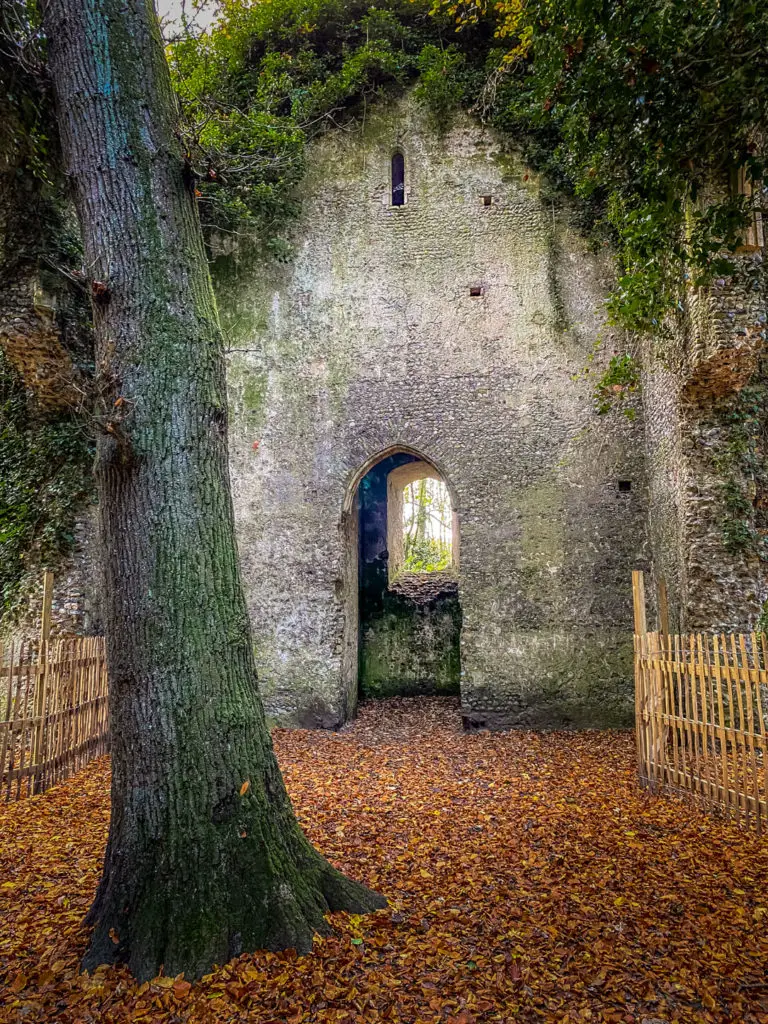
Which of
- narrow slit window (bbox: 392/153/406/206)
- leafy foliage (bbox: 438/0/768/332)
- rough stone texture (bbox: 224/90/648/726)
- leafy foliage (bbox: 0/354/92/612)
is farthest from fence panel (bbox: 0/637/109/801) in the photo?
narrow slit window (bbox: 392/153/406/206)

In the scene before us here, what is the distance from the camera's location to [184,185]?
142 inches

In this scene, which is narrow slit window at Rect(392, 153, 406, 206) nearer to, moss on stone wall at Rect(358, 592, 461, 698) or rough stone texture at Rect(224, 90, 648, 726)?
rough stone texture at Rect(224, 90, 648, 726)

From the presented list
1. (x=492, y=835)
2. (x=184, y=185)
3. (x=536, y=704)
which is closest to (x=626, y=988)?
(x=492, y=835)

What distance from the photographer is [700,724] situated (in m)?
5.23

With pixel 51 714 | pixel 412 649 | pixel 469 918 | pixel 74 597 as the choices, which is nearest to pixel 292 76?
pixel 74 597

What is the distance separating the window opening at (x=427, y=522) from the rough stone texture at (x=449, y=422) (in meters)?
12.3

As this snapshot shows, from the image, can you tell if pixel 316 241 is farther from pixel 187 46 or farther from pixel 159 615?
pixel 159 615

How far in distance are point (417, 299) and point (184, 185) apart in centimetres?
606

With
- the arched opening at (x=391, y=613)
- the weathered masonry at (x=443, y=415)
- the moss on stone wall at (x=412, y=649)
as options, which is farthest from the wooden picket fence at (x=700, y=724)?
the moss on stone wall at (x=412, y=649)

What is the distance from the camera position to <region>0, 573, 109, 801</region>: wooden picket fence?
18.5ft

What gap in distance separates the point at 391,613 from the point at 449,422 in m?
3.71

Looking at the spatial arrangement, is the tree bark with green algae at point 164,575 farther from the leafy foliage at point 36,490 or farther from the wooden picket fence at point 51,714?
the leafy foliage at point 36,490

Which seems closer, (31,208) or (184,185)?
(184,185)

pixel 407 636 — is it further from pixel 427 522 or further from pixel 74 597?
pixel 427 522
